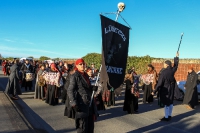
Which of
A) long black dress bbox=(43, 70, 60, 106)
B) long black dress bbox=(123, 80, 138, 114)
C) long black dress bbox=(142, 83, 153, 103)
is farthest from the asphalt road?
long black dress bbox=(142, 83, 153, 103)

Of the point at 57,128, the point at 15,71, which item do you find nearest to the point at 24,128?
the point at 57,128

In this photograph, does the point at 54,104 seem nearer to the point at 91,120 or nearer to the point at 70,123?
the point at 70,123

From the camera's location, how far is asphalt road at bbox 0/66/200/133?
6564 millimetres

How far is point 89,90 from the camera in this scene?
15.9 ft

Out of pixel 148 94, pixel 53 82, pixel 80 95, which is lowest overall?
pixel 148 94

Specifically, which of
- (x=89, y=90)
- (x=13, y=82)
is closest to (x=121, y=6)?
(x=89, y=90)

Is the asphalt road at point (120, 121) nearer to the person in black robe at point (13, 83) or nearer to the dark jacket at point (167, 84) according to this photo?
the dark jacket at point (167, 84)

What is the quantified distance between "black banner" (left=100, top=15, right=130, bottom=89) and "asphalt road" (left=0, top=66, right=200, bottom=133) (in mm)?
2088

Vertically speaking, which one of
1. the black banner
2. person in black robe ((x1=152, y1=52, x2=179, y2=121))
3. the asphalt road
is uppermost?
the black banner

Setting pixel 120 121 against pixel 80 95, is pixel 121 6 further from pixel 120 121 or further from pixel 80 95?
pixel 120 121

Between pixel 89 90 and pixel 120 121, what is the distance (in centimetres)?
307

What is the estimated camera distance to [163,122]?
762cm

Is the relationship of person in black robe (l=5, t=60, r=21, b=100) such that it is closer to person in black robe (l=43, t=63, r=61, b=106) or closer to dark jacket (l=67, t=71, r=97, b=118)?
person in black robe (l=43, t=63, r=61, b=106)

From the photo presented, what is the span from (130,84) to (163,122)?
1.87 meters
